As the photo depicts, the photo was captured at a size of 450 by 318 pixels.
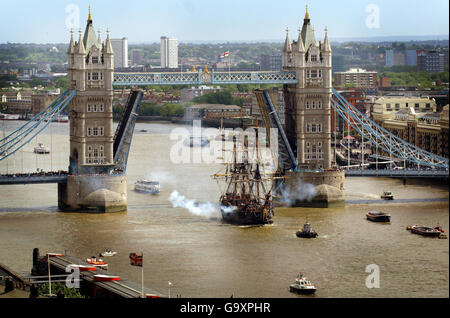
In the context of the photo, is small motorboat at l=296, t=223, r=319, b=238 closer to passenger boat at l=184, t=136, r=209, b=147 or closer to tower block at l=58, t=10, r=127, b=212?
tower block at l=58, t=10, r=127, b=212

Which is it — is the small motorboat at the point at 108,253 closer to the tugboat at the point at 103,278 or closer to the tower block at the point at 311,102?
the tugboat at the point at 103,278

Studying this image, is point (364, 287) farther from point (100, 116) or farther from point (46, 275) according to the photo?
point (100, 116)

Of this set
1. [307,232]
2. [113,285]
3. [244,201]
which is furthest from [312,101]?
[113,285]

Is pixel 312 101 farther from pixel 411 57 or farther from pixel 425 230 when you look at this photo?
pixel 411 57

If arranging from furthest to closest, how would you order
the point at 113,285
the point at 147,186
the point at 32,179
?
the point at 147,186 → the point at 32,179 → the point at 113,285

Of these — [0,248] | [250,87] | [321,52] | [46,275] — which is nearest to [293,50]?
[321,52]

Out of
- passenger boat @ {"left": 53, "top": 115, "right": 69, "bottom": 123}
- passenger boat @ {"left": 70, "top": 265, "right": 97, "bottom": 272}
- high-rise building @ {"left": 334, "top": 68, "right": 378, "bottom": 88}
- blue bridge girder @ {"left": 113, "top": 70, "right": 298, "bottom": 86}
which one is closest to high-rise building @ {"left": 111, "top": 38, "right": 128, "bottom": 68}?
passenger boat @ {"left": 53, "top": 115, "right": 69, "bottom": 123}

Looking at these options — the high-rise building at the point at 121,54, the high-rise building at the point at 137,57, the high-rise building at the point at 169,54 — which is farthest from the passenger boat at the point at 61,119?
the high-rise building at the point at 137,57

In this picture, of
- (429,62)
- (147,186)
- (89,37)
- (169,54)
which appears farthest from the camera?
(169,54)
